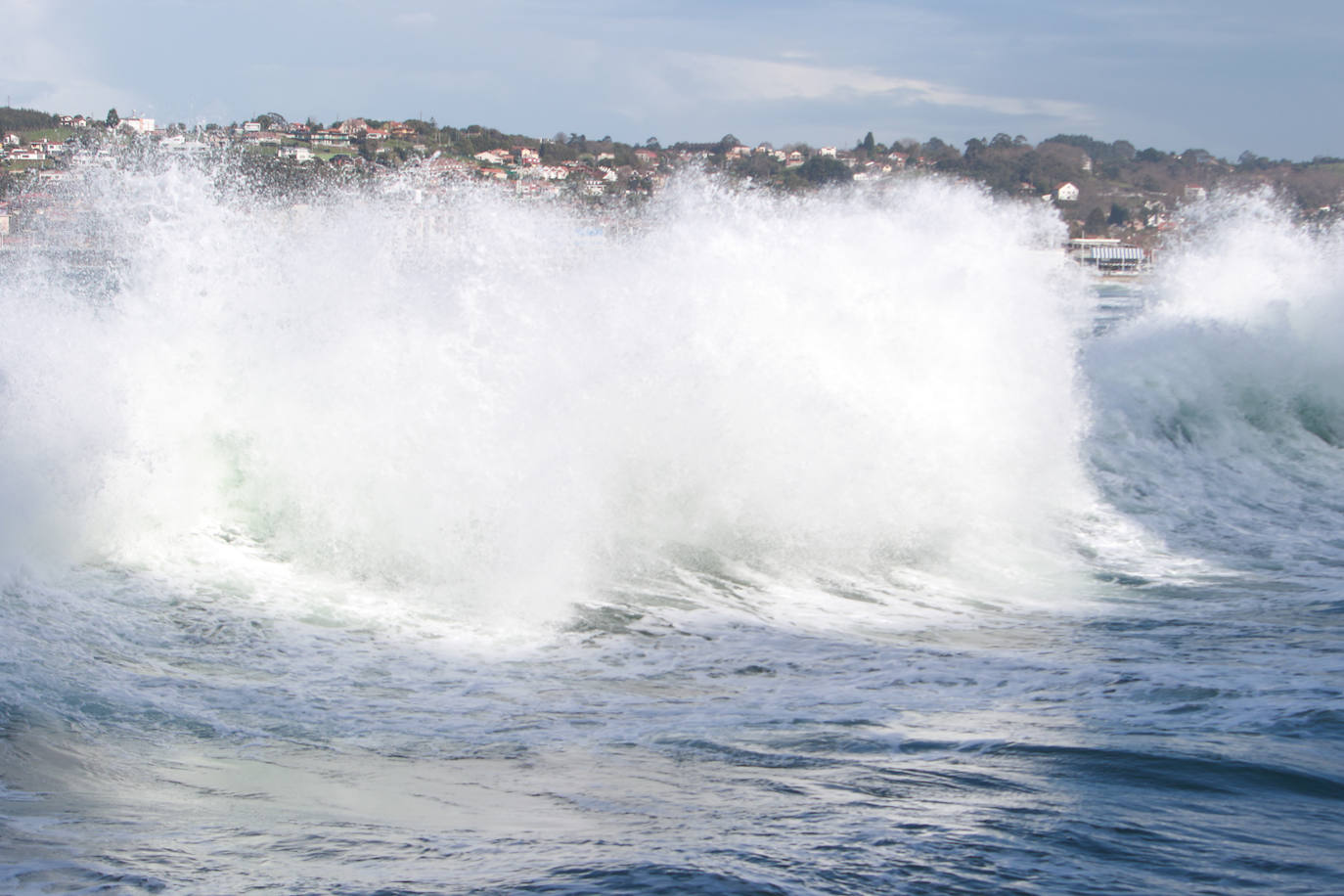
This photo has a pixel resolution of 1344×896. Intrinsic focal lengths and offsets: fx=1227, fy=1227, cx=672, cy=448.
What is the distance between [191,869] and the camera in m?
4.58

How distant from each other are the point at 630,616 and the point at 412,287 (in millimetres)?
4582

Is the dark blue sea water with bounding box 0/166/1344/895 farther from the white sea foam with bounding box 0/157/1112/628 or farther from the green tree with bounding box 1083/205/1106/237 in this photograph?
the green tree with bounding box 1083/205/1106/237

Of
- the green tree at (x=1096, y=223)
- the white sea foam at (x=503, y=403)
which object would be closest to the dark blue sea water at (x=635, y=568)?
the white sea foam at (x=503, y=403)

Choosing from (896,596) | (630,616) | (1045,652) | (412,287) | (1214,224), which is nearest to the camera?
(1045,652)

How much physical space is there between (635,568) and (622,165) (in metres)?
34.1

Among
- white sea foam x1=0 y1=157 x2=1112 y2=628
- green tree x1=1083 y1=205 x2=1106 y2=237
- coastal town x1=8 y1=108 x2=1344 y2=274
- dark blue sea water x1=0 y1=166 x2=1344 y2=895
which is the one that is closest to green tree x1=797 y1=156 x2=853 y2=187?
coastal town x1=8 y1=108 x2=1344 y2=274

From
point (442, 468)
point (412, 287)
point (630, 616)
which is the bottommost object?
point (630, 616)

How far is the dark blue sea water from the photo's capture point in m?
5.02

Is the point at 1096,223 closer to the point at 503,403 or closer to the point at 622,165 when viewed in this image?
the point at 622,165

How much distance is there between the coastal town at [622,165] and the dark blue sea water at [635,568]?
2644 millimetres

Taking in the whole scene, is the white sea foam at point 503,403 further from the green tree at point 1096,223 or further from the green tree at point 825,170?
the green tree at point 1096,223

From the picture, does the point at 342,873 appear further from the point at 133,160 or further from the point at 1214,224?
the point at 1214,224

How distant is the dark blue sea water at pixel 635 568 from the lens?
5016 mm

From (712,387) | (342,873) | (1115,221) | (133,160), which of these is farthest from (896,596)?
(1115,221)
